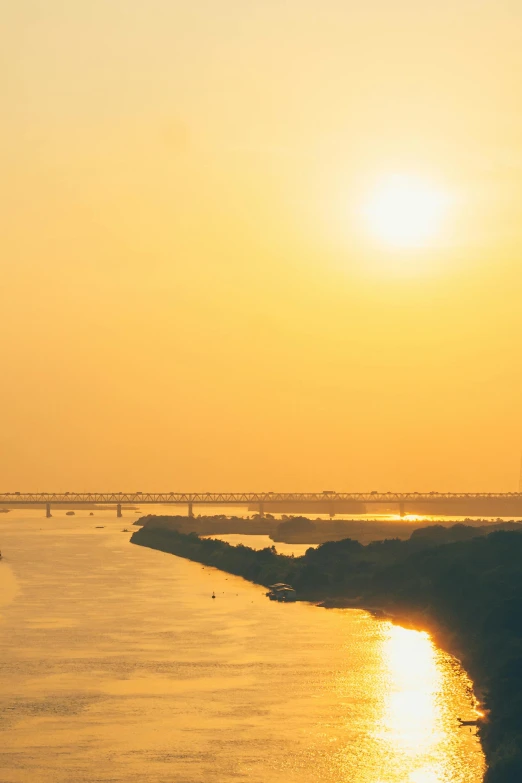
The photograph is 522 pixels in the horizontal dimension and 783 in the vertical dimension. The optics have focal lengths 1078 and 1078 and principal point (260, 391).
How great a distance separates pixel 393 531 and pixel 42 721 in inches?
6174

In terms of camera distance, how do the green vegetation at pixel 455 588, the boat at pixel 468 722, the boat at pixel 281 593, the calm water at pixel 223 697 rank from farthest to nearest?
the boat at pixel 281 593 < the boat at pixel 468 722 < the green vegetation at pixel 455 588 < the calm water at pixel 223 697

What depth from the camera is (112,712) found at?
155 ft

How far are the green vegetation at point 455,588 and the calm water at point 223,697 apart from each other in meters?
1.68

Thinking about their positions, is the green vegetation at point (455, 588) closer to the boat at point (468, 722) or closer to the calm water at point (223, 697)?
the boat at point (468, 722)

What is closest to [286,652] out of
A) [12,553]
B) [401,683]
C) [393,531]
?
[401,683]

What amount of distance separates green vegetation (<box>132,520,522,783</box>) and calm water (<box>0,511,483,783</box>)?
1676 mm

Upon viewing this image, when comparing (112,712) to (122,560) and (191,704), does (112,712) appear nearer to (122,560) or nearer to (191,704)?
(191,704)

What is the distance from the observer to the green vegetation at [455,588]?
43.8 m

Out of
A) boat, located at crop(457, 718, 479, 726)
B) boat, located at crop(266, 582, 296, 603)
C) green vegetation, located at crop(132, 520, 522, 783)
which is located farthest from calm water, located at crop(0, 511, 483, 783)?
boat, located at crop(266, 582, 296, 603)

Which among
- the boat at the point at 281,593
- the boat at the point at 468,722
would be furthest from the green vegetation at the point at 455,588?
the boat at the point at 281,593

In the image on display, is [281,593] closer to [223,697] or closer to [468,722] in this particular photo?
[223,697]

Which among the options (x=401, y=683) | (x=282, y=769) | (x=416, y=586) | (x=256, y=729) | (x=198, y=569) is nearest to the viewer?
(x=282, y=769)

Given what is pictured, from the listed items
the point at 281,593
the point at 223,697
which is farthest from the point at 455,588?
the point at 223,697

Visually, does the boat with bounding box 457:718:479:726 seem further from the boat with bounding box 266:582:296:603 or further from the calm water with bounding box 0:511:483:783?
the boat with bounding box 266:582:296:603
